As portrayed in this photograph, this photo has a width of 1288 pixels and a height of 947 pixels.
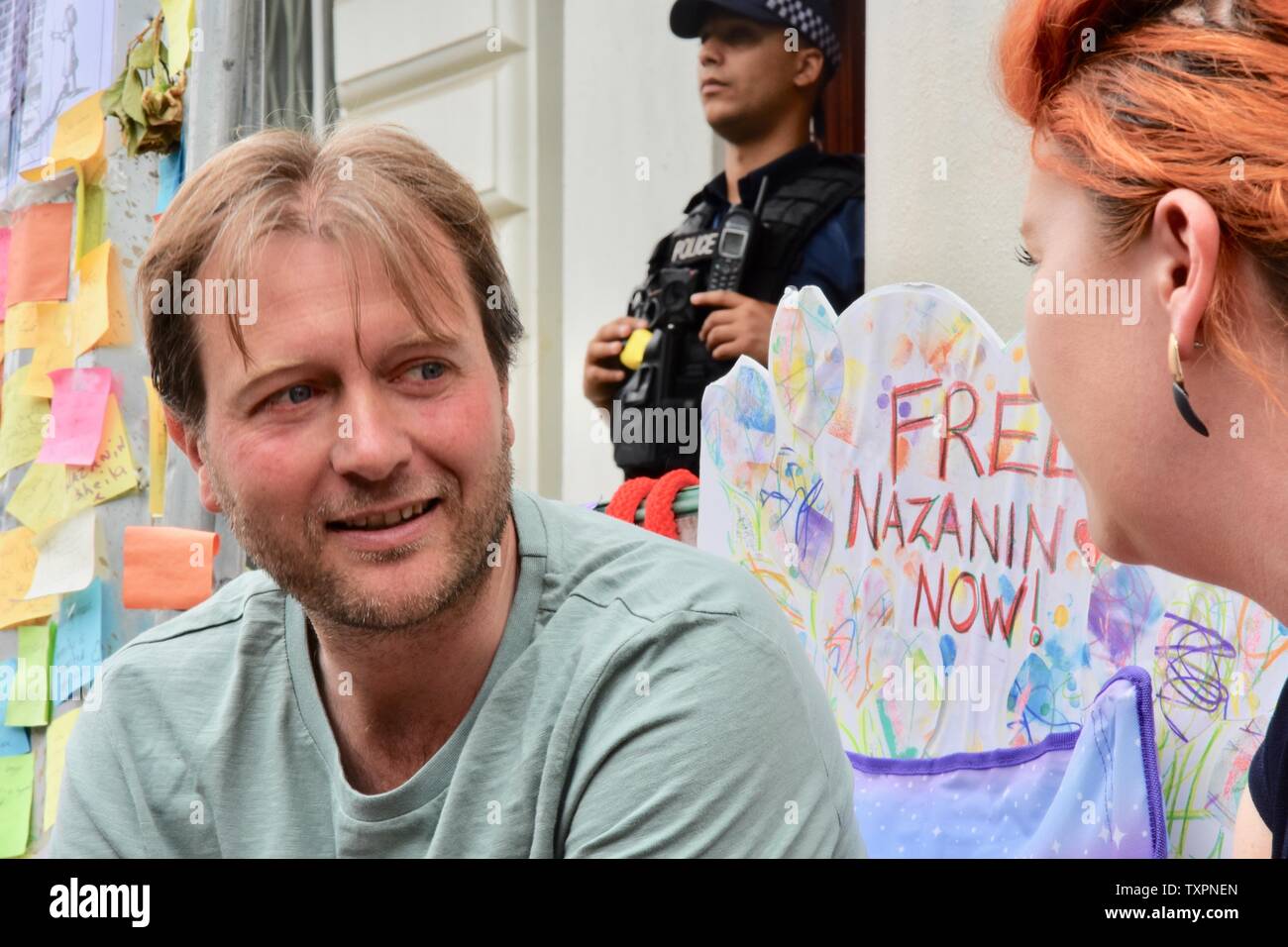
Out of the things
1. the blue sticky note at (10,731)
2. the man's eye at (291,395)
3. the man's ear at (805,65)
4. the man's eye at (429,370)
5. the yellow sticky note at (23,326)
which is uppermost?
the man's ear at (805,65)

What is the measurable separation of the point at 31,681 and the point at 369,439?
6.40 ft

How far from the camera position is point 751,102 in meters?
2.10

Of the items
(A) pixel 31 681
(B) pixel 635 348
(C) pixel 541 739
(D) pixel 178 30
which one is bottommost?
(A) pixel 31 681

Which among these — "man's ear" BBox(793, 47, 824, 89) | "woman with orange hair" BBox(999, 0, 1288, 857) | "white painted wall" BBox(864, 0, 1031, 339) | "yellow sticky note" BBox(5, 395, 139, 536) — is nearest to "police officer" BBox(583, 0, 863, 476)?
"man's ear" BBox(793, 47, 824, 89)

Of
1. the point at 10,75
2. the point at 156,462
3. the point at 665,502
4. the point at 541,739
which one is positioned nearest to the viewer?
the point at 541,739

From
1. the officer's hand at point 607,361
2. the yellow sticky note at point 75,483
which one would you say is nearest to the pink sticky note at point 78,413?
the yellow sticky note at point 75,483

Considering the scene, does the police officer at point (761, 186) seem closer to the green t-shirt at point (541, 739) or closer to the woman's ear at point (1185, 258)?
the green t-shirt at point (541, 739)

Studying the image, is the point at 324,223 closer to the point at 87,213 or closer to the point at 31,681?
the point at 87,213

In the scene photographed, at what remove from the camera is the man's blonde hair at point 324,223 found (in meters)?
1.12

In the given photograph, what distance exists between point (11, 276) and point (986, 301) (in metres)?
1.96

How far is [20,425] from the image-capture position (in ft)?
9.14

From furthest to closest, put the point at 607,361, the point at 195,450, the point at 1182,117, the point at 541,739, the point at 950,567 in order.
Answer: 1. the point at 607,361
2. the point at 950,567
3. the point at 195,450
4. the point at 541,739
5. the point at 1182,117

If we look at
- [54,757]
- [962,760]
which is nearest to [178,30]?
[54,757]

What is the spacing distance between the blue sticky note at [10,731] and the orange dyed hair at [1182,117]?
8.03ft
